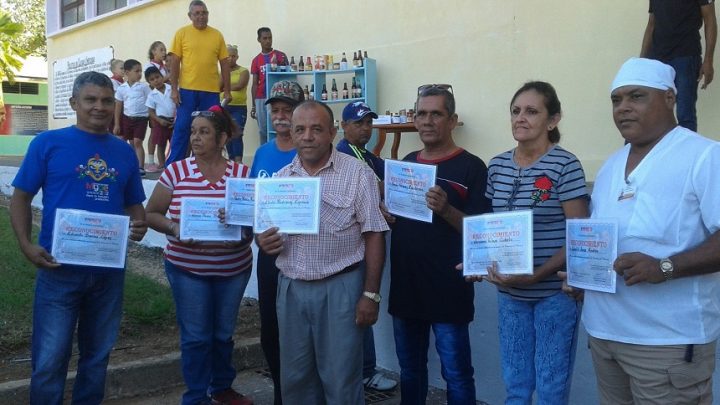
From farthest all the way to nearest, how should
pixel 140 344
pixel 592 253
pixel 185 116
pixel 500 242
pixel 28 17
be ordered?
pixel 28 17 → pixel 185 116 → pixel 140 344 → pixel 500 242 → pixel 592 253

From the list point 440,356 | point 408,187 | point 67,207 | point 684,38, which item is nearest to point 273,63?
point 684,38

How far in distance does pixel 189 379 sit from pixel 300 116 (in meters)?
1.92

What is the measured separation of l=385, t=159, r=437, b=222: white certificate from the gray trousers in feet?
1.41

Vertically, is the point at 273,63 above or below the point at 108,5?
below

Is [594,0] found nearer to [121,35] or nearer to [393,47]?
[393,47]

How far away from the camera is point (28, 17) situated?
32719 millimetres

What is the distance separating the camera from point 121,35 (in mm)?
15000

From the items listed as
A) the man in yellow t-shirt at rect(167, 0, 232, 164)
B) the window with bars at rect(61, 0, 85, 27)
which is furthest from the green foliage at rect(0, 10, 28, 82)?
the man in yellow t-shirt at rect(167, 0, 232, 164)

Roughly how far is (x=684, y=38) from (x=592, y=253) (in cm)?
374

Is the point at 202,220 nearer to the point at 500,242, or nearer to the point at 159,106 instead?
the point at 500,242

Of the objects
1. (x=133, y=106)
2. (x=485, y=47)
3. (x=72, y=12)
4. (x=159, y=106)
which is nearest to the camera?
(x=485, y=47)

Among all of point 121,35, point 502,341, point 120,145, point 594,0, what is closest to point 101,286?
point 120,145

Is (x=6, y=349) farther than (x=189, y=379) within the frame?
Yes

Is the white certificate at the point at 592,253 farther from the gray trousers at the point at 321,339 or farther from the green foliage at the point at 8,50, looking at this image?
the green foliage at the point at 8,50
